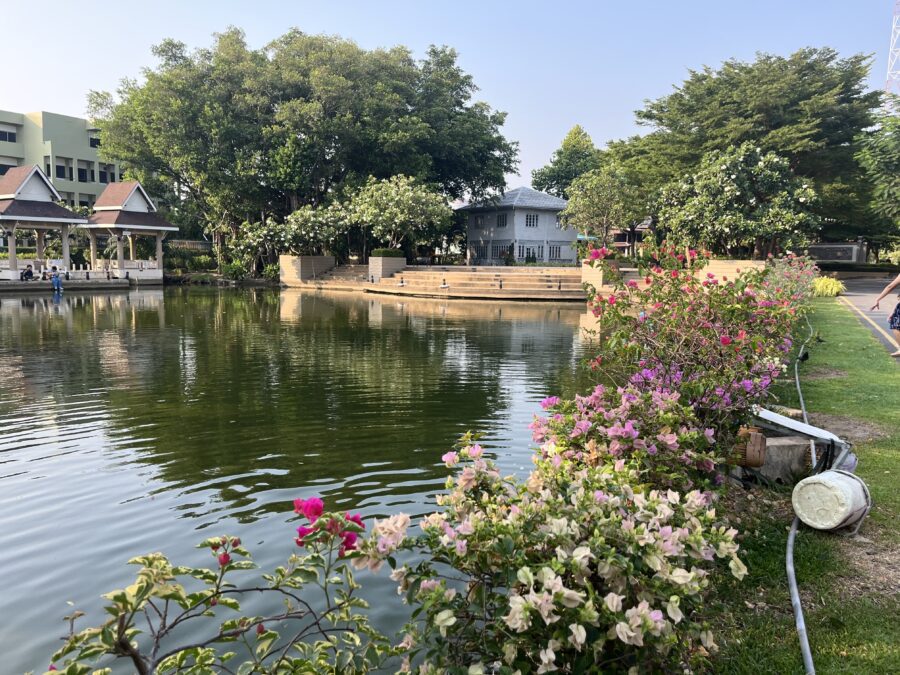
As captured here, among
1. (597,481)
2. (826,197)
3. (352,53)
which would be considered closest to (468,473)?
(597,481)

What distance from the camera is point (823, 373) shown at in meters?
9.67

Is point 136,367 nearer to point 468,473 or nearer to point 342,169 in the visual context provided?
point 468,473

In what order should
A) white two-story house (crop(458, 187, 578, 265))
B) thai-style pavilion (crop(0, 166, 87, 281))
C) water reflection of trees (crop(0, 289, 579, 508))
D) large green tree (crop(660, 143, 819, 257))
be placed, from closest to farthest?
water reflection of trees (crop(0, 289, 579, 508)) → large green tree (crop(660, 143, 819, 257)) → thai-style pavilion (crop(0, 166, 87, 281)) → white two-story house (crop(458, 187, 578, 265))

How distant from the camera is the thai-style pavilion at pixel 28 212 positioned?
3450 cm

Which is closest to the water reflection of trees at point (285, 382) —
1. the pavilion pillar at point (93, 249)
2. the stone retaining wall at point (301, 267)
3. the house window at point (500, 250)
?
the pavilion pillar at point (93, 249)

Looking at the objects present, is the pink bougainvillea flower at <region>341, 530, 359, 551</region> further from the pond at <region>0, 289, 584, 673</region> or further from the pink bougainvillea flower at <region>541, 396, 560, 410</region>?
the pink bougainvillea flower at <region>541, 396, 560, 410</region>

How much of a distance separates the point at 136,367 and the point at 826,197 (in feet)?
117

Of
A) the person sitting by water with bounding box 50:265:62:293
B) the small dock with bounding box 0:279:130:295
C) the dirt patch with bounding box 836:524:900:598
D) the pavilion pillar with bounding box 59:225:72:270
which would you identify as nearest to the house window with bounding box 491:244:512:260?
the small dock with bounding box 0:279:130:295

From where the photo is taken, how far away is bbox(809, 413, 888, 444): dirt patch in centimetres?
630

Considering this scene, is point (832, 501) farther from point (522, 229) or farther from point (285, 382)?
point (522, 229)

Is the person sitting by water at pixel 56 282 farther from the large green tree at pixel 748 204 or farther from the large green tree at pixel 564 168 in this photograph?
the large green tree at pixel 564 168

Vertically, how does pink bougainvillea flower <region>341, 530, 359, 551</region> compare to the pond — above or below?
above

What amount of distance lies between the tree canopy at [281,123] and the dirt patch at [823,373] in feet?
108

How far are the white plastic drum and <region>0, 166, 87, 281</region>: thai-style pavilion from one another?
129 ft
